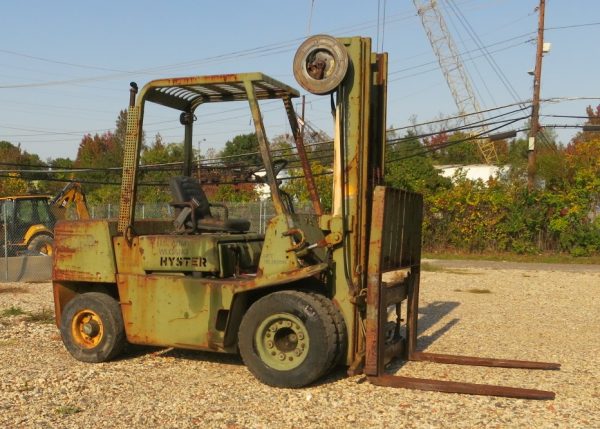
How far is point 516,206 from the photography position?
24.4 metres

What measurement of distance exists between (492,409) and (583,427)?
27.4 inches

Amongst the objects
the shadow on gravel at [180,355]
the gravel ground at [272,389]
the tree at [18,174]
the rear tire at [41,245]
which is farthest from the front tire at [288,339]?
the tree at [18,174]

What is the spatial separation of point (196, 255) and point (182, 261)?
0.18 metres

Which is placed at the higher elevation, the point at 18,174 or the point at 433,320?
the point at 18,174

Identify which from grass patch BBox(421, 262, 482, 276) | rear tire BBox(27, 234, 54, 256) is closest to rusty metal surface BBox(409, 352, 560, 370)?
grass patch BBox(421, 262, 482, 276)

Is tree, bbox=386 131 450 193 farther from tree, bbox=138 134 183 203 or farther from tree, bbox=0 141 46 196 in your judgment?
tree, bbox=0 141 46 196

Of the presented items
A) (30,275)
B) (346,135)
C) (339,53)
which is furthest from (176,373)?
(30,275)

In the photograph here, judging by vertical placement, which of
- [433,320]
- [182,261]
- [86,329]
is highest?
[182,261]

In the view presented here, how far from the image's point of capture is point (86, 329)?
744cm

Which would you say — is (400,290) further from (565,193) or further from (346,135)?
(565,193)

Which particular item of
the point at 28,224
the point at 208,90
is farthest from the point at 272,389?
the point at 28,224

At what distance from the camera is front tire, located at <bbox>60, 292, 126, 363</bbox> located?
23.8 feet

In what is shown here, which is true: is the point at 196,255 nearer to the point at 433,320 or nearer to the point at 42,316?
the point at 42,316

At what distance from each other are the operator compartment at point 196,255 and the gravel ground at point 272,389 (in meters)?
1.02
